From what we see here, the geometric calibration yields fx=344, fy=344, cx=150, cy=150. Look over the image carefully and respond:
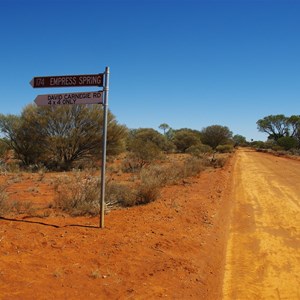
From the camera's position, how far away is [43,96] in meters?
7.79

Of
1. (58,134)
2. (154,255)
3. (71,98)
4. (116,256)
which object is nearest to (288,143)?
(58,134)

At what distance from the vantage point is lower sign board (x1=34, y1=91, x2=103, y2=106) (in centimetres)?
744

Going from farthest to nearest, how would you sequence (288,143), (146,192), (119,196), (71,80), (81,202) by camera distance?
(288,143) < (146,192) < (119,196) < (81,202) < (71,80)

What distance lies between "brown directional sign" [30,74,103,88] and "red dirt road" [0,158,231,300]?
10.3ft

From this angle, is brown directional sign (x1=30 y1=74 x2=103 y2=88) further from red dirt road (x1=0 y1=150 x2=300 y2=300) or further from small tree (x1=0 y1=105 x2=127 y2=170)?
small tree (x1=0 y1=105 x2=127 y2=170)

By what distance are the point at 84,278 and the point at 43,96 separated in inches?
169

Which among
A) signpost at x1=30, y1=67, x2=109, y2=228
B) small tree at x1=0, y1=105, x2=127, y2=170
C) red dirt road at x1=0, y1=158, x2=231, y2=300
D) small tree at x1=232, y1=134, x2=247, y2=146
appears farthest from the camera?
small tree at x1=232, y1=134, x2=247, y2=146

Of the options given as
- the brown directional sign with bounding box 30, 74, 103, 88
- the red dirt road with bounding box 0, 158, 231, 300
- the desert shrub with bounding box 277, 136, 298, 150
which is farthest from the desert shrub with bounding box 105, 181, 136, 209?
the desert shrub with bounding box 277, 136, 298, 150

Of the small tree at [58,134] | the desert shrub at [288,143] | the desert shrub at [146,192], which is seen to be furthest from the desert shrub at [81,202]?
the desert shrub at [288,143]

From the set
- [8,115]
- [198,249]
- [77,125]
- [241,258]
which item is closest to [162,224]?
[198,249]

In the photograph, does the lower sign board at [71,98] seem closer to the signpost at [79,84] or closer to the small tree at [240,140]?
the signpost at [79,84]

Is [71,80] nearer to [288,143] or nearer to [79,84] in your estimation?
[79,84]

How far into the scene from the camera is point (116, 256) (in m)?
6.26

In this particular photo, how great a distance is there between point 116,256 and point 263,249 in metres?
3.23
